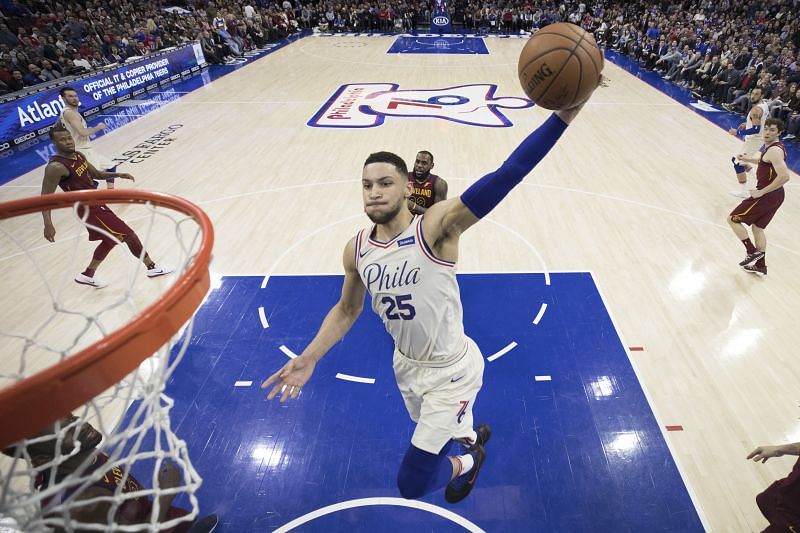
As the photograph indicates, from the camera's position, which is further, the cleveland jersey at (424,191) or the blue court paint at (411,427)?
the cleveland jersey at (424,191)

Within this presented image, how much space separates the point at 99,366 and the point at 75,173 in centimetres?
443

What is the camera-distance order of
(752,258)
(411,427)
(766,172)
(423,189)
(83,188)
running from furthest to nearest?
(752,258) → (766,172) → (83,188) → (423,189) → (411,427)

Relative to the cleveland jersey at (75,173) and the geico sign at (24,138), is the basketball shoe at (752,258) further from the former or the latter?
the geico sign at (24,138)

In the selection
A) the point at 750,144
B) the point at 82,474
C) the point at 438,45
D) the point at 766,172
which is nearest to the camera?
the point at 82,474

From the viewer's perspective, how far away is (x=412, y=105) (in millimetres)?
11828

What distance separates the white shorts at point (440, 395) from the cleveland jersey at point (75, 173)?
4.13 meters

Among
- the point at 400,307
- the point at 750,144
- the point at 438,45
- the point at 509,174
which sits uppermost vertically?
the point at 509,174

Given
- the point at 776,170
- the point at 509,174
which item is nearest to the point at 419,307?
the point at 509,174

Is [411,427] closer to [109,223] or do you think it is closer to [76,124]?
[109,223]

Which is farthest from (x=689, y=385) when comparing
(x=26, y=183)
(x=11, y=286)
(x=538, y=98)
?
(x=26, y=183)

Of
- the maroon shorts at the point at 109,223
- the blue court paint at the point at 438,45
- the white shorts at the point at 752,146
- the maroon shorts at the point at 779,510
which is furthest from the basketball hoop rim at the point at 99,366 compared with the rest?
the blue court paint at the point at 438,45

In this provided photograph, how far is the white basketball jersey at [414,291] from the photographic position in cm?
238

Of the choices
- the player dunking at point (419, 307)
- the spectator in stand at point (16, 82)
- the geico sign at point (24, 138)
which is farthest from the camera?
the spectator in stand at point (16, 82)

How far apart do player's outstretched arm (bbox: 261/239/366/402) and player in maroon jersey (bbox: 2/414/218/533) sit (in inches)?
27.2
